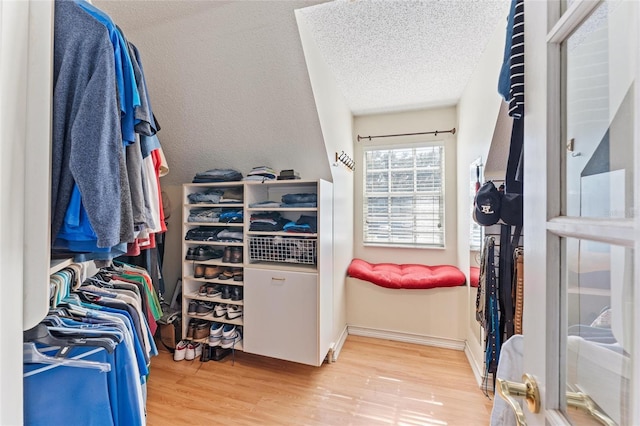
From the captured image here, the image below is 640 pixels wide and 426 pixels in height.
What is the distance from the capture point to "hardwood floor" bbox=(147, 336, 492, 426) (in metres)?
1.68

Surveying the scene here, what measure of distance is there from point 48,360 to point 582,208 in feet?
4.39

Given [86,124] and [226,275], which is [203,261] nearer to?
[226,275]

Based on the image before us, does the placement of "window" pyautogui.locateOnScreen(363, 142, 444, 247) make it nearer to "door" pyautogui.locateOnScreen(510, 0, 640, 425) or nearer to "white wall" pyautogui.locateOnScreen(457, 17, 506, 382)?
"white wall" pyautogui.locateOnScreen(457, 17, 506, 382)

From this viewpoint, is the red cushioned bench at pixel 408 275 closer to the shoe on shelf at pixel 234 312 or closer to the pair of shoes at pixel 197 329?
the shoe on shelf at pixel 234 312

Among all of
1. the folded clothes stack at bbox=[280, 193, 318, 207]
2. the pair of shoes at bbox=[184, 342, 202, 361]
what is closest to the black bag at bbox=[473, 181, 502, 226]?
the folded clothes stack at bbox=[280, 193, 318, 207]

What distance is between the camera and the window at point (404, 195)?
302cm

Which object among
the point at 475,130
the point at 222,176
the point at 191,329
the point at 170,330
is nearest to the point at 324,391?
the point at 191,329

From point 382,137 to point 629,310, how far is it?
296 cm

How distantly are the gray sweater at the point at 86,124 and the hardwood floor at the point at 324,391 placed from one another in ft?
5.39

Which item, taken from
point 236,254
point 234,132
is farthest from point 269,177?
point 236,254

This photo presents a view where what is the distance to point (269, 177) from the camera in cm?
224

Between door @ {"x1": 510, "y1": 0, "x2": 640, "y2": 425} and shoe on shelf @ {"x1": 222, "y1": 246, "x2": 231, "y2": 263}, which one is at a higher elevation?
door @ {"x1": 510, "y1": 0, "x2": 640, "y2": 425}

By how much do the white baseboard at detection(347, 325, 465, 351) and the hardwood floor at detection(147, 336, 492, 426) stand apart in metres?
0.07

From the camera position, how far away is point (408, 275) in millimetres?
2658
